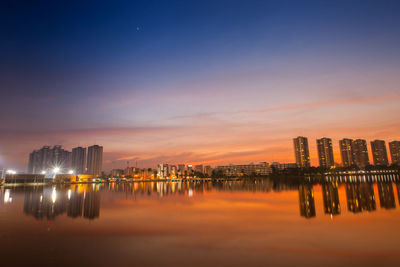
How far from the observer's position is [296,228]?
1600cm

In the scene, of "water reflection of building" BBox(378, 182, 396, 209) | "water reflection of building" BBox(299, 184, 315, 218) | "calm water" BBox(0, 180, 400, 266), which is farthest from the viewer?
"water reflection of building" BBox(378, 182, 396, 209)

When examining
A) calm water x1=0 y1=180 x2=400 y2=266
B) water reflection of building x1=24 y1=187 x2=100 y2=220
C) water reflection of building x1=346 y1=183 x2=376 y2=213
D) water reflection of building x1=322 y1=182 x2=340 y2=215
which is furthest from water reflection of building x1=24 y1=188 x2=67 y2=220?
water reflection of building x1=346 y1=183 x2=376 y2=213

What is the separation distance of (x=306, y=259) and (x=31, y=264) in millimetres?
11465

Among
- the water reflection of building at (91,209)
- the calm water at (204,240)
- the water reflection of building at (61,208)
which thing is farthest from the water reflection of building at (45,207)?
the water reflection of building at (91,209)

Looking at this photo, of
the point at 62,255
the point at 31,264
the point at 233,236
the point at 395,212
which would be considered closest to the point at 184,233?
the point at 233,236

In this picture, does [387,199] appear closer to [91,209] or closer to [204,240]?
[204,240]

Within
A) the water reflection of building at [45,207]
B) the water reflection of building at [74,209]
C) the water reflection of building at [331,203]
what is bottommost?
the water reflection of building at [331,203]

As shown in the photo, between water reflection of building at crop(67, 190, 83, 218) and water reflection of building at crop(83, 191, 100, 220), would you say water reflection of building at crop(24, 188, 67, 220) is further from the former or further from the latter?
water reflection of building at crop(83, 191, 100, 220)

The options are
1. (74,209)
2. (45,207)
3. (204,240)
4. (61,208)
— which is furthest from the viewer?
(45,207)

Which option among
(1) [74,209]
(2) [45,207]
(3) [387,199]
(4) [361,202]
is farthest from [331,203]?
(2) [45,207]

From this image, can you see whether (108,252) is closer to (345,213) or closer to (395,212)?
(345,213)

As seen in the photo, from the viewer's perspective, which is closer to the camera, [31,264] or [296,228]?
[31,264]

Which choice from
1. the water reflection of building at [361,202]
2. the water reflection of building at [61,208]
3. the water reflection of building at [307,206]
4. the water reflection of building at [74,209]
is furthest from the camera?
the water reflection of building at [361,202]

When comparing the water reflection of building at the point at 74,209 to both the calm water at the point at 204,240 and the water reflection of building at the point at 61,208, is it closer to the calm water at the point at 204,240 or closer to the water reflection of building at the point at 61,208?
the water reflection of building at the point at 61,208
